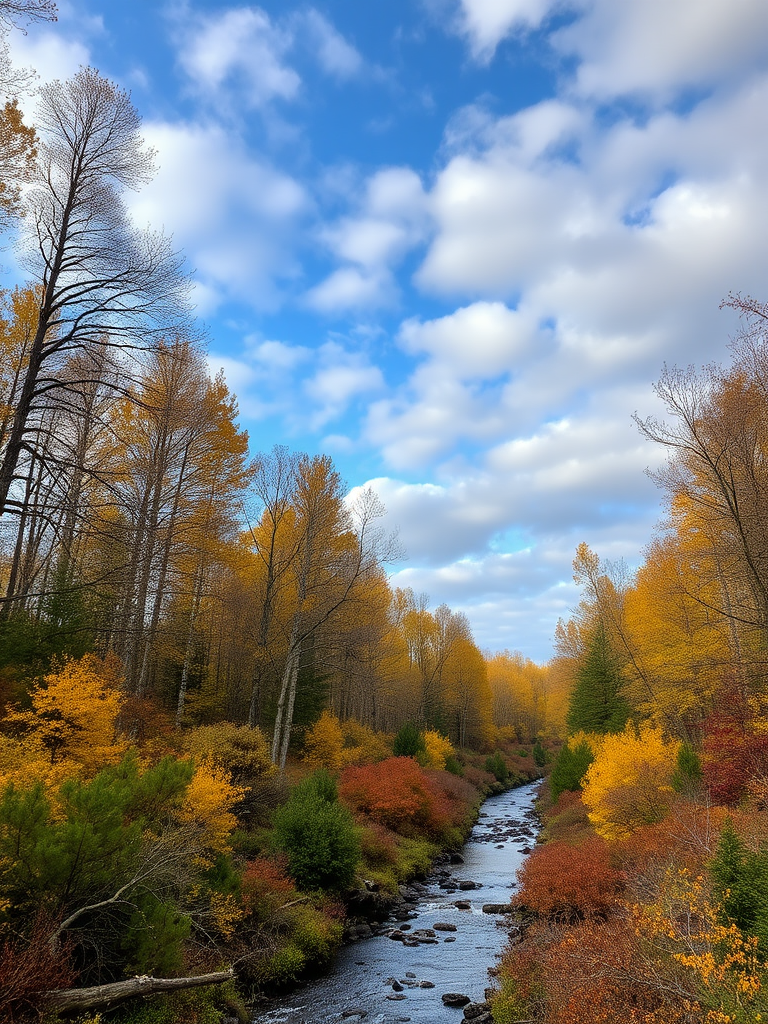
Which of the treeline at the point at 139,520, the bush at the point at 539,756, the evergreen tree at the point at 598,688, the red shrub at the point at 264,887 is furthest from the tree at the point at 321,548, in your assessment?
the bush at the point at 539,756

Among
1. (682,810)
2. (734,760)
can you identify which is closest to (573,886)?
(682,810)

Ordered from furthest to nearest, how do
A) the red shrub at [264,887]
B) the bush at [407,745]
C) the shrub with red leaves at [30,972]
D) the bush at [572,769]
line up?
the bush at [407,745], the bush at [572,769], the red shrub at [264,887], the shrub with red leaves at [30,972]

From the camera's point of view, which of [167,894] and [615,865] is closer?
[167,894]

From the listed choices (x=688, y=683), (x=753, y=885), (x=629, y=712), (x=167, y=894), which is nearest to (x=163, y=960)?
(x=167, y=894)

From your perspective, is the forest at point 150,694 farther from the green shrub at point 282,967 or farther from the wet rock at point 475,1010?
the wet rock at point 475,1010

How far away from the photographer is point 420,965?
40.5ft

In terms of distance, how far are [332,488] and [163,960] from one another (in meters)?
16.2

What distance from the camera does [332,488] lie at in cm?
2236

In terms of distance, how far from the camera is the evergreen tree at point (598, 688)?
1288 inches

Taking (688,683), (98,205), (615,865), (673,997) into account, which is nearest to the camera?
(673,997)

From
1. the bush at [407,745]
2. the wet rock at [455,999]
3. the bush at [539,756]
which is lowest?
the bush at [539,756]

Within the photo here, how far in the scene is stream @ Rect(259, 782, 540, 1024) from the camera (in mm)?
10062

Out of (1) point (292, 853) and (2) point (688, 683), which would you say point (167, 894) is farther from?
(2) point (688, 683)

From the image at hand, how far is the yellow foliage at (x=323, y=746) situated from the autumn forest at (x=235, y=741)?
168 mm
